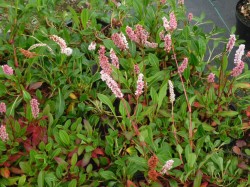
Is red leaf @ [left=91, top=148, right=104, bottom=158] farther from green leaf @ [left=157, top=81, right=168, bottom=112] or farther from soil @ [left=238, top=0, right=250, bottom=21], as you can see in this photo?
soil @ [left=238, top=0, right=250, bottom=21]

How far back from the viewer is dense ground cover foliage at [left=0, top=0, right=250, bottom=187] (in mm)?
1674

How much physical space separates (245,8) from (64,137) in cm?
206

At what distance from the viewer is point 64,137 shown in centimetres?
173

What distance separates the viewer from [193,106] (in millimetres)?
1913

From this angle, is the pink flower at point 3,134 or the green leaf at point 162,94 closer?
the pink flower at point 3,134

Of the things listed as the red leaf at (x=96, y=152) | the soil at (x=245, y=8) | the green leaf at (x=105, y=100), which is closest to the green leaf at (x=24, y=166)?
the red leaf at (x=96, y=152)

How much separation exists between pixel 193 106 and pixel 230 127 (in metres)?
0.20

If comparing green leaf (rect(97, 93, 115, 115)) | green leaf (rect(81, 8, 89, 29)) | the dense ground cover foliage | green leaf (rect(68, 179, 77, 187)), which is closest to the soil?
the dense ground cover foliage

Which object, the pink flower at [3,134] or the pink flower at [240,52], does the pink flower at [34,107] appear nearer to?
the pink flower at [3,134]

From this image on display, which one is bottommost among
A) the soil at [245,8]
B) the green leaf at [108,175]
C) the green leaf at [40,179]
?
the green leaf at [108,175]

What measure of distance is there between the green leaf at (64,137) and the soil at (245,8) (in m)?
1.98

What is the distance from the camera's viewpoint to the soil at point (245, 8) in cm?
311

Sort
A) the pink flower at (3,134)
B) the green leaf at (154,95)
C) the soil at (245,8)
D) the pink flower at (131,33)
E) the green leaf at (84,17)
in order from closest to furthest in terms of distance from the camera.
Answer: the pink flower at (3,134) → the pink flower at (131,33) → the green leaf at (154,95) → the green leaf at (84,17) → the soil at (245,8)

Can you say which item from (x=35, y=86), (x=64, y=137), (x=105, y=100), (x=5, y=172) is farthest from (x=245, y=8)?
(x=5, y=172)
